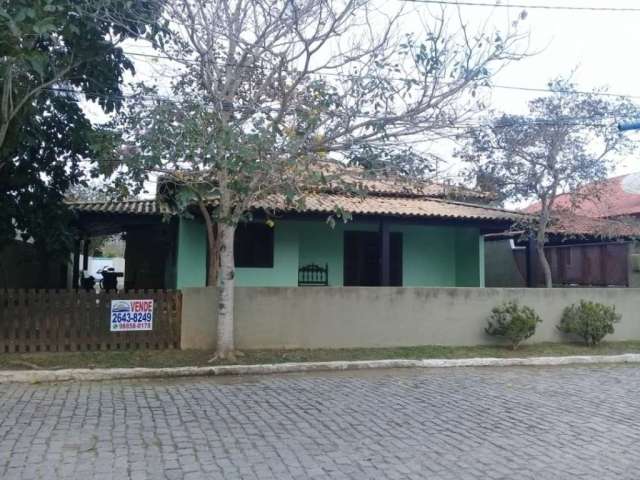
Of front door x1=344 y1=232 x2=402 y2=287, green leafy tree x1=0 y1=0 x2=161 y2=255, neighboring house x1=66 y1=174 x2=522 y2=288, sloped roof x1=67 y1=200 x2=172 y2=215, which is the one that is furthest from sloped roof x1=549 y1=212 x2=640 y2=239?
green leafy tree x1=0 y1=0 x2=161 y2=255

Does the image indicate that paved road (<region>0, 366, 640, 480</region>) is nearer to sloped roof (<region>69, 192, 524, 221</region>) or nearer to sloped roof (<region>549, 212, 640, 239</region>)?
sloped roof (<region>69, 192, 524, 221</region>)

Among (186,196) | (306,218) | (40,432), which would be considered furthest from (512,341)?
(40,432)

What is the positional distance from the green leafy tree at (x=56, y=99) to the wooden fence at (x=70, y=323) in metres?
1.91

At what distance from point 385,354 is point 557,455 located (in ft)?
17.4

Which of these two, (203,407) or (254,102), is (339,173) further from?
(203,407)

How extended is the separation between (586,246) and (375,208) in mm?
9142

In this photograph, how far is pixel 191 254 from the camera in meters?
13.6

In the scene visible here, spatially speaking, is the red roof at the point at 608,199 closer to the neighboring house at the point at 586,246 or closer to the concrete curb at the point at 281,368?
the neighboring house at the point at 586,246

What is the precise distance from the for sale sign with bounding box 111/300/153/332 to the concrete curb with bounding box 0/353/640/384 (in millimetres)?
1260

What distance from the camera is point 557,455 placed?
509 cm

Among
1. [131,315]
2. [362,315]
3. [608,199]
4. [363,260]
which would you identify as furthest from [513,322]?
[608,199]

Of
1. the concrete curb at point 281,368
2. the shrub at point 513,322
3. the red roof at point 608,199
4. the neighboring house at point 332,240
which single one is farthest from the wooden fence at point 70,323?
the red roof at point 608,199

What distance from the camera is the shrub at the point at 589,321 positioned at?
1161 cm

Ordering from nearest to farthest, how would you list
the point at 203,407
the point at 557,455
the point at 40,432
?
1. the point at 557,455
2. the point at 40,432
3. the point at 203,407
